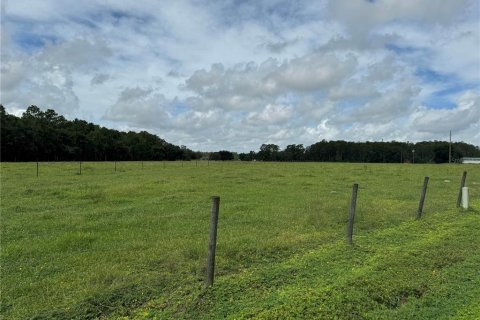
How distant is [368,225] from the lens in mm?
11938

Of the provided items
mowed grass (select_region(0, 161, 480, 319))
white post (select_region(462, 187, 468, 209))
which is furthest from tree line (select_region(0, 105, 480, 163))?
white post (select_region(462, 187, 468, 209))

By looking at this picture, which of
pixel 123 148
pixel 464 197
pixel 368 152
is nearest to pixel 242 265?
pixel 464 197

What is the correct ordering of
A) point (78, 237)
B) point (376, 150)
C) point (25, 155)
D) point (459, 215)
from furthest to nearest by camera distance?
point (376, 150) → point (25, 155) → point (459, 215) → point (78, 237)

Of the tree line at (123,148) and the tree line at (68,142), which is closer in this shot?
the tree line at (68,142)

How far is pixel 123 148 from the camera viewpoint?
12269 cm

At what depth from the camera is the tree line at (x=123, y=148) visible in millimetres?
85938

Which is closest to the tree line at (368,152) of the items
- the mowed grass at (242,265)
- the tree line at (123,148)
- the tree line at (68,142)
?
the tree line at (123,148)

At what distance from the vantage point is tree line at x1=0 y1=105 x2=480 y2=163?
85938mm

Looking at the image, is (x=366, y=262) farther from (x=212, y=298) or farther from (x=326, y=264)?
(x=212, y=298)

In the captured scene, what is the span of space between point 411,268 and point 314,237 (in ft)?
10.00

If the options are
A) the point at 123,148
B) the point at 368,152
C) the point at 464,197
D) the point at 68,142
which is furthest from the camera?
the point at 368,152

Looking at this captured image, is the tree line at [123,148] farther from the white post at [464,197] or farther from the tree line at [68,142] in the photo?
the white post at [464,197]

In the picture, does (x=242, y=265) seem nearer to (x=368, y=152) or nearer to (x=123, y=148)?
(x=123, y=148)

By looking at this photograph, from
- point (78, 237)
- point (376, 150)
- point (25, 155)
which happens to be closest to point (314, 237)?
point (78, 237)
